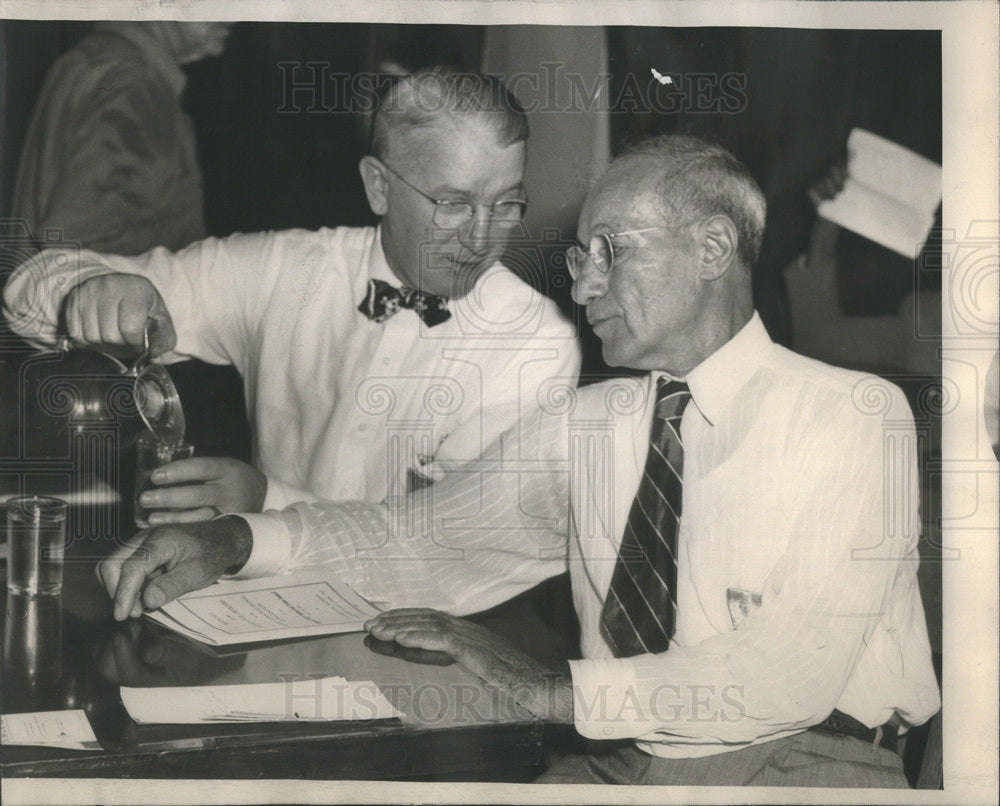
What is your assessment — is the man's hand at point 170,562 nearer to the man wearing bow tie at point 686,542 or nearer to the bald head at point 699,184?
the man wearing bow tie at point 686,542

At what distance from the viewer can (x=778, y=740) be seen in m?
2.18

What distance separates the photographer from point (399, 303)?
87.8 inches

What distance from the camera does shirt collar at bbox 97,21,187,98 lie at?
88.7 inches

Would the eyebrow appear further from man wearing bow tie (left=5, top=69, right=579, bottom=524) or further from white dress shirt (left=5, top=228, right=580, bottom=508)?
white dress shirt (left=5, top=228, right=580, bottom=508)

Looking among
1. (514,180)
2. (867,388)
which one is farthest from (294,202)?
(867,388)

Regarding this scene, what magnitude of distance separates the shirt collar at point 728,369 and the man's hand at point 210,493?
93 centimetres

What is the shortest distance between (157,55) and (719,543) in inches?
61.5

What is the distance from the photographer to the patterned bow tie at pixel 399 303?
2.22m

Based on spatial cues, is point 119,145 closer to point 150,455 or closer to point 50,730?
point 150,455

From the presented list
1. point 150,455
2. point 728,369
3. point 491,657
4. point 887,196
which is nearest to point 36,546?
point 150,455

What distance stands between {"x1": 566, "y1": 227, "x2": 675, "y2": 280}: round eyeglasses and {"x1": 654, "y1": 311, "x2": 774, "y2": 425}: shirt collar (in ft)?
0.90

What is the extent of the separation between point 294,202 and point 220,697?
101 cm

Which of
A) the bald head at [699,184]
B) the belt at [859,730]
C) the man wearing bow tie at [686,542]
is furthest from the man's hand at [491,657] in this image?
the bald head at [699,184]

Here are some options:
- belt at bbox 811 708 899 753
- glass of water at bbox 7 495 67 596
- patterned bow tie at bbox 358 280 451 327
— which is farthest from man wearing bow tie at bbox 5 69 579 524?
belt at bbox 811 708 899 753
